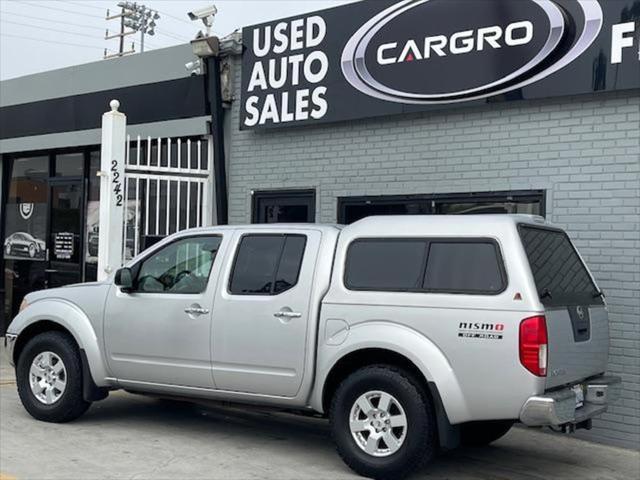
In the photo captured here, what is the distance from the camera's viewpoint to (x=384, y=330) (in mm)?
5891

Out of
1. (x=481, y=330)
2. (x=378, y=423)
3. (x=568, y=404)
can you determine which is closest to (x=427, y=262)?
(x=481, y=330)

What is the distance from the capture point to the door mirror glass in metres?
7.01

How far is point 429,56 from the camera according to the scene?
881 cm

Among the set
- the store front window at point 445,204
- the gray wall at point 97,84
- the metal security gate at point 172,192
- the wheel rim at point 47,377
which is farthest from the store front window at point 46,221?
the wheel rim at point 47,377

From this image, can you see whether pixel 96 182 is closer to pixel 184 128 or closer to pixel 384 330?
pixel 184 128

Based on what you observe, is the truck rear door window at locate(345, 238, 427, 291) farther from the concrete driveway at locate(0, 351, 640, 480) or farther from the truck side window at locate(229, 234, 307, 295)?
the concrete driveway at locate(0, 351, 640, 480)

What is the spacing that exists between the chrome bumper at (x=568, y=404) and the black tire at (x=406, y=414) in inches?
28.1

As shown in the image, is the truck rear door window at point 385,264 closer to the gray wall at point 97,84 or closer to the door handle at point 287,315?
the door handle at point 287,315

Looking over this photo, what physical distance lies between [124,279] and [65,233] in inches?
259

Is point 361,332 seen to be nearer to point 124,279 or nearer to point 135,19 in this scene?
point 124,279

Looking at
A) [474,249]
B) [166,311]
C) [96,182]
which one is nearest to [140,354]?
[166,311]

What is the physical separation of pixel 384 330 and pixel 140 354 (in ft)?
7.68

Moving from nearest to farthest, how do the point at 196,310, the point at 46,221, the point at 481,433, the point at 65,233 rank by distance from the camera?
the point at 196,310, the point at 481,433, the point at 65,233, the point at 46,221

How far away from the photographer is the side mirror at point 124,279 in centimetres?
701
